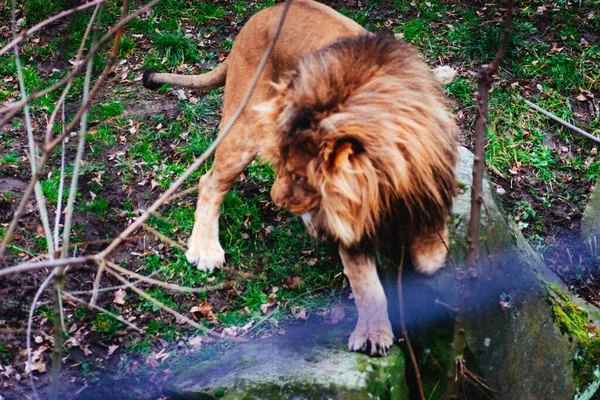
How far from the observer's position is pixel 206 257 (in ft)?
14.1

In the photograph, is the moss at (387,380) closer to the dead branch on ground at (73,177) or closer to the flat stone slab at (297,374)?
the flat stone slab at (297,374)

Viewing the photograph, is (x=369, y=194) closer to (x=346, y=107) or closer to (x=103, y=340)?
(x=346, y=107)

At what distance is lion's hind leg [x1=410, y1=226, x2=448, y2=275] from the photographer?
128 inches

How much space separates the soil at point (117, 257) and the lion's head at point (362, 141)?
1.25 meters

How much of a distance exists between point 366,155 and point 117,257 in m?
2.50

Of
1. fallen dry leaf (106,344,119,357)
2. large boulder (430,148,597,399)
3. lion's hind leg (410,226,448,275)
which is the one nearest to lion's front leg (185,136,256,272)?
fallen dry leaf (106,344,119,357)

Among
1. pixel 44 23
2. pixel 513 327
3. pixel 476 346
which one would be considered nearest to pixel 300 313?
pixel 476 346

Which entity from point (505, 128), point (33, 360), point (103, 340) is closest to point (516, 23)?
point (505, 128)

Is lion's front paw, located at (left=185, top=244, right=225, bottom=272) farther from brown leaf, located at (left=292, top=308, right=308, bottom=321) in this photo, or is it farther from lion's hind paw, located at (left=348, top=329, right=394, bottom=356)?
lion's hind paw, located at (left=348, top=329, right=394, bottom=356)

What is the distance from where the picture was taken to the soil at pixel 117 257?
A: 370cm

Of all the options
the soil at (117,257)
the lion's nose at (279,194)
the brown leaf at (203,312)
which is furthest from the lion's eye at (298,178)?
the brown leaf at (203,312)

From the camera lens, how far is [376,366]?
3.11 meters

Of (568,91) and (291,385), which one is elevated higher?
(568,91)

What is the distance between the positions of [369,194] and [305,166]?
1.07 feet
